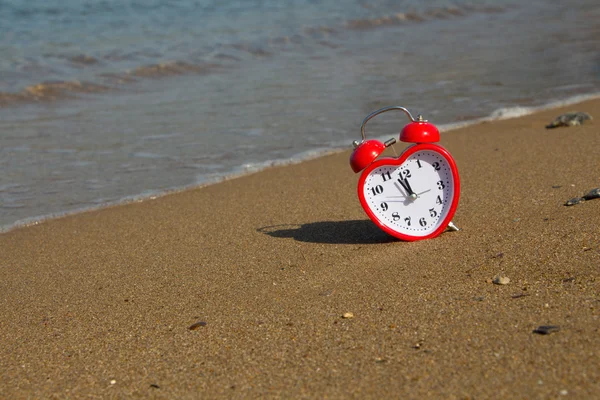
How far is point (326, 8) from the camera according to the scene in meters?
19.9

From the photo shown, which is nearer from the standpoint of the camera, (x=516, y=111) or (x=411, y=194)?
(x=411, y=194)

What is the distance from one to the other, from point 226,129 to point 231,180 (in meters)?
1.67

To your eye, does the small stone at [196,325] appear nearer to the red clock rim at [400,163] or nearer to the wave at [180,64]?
the red clock rim at [400,163]

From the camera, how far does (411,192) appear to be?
12.9 feet

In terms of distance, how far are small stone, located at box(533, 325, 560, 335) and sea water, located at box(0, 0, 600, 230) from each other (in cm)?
374

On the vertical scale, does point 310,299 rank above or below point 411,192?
below

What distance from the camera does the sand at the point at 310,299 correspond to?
2.64 metres

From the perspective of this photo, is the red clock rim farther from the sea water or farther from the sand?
the sea water

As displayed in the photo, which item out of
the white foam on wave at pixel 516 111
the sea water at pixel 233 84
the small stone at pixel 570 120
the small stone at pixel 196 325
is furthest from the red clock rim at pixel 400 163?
the white foam on wave at pixel 516 111

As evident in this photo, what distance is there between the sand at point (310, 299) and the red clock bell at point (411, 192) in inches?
4.0

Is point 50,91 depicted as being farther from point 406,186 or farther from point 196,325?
Result: point 196,325

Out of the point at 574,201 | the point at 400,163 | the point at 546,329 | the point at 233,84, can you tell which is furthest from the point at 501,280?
the point at 233,84

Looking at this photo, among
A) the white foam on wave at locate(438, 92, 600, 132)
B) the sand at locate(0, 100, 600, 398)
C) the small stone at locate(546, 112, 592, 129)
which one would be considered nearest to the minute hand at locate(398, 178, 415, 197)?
the sand at locate(0, 100, 600, 398)

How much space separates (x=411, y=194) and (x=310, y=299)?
0.89 metres
